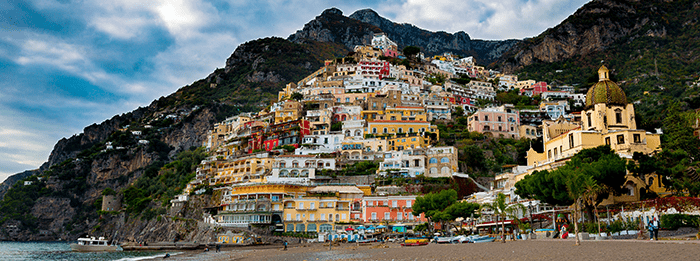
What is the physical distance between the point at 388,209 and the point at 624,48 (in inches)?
4682

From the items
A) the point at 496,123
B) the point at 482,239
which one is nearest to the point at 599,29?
the point at 496,123

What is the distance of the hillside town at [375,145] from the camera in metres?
48.6

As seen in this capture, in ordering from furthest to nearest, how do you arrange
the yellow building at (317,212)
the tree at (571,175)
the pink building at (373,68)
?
the pink building at (373,68) < the yellow building at (317,212) < the tree at (571,175)

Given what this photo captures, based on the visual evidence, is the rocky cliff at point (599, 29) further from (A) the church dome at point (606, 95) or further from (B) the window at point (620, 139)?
(B) the window at point (620, 139)

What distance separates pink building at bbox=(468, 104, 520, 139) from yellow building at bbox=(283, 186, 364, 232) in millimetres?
33084

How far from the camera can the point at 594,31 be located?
159000 millimetres

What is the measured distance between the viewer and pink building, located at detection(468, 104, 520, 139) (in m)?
85.9

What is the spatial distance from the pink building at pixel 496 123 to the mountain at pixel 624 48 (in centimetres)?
3781

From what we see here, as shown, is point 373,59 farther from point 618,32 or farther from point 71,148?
point 71,148

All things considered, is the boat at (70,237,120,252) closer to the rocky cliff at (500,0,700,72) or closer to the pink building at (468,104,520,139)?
the pink building at (468,104,520,139)

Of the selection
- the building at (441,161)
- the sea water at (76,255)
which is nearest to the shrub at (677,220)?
the building at (441,161)

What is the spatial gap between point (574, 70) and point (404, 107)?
79.7 m

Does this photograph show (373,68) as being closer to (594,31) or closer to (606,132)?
(606,132)

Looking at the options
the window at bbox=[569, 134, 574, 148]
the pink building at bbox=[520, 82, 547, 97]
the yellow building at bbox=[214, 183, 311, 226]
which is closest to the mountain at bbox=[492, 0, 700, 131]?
the pink building at bbox=[520, 82, 547, 97]
